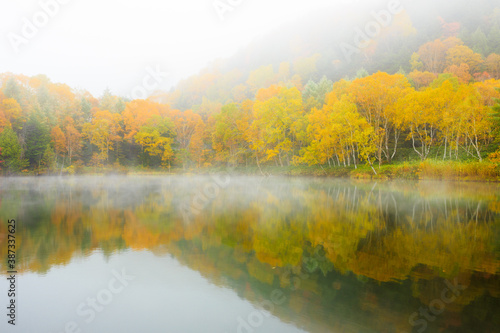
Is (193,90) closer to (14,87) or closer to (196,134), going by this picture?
(196,134)

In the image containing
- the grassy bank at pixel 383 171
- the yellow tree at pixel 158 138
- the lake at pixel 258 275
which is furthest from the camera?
the yellow tree at pixel 158 138

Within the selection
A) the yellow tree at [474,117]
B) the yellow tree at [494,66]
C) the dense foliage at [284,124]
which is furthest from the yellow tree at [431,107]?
the yellow tree at [494,66]

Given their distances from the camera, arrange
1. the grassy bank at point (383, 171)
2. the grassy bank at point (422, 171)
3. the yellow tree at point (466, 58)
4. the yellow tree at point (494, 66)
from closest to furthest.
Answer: the grassy bank at point (422, 171) → the grassy bank at point (383, 171) → the yellow tree at point (494, 66) → the yellow tree at point (466, 58)

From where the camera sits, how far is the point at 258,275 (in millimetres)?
6480

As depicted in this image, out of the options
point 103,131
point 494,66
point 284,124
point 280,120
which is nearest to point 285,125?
point 284,124

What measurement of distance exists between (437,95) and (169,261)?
37137 mm

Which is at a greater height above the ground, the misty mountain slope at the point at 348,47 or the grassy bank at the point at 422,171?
the misty mountain slope at the point at 348,47

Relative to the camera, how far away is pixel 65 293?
567 centimetres

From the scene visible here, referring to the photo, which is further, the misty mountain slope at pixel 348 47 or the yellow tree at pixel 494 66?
the misty mountain slope at pixel 348 47

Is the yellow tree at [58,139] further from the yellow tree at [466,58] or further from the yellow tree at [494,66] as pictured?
the yellow tree at [494,66]

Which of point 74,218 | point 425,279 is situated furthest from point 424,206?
point 74,218

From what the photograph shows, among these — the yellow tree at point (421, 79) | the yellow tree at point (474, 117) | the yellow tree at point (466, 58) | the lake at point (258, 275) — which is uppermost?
the yellow tree at point (466, 58)

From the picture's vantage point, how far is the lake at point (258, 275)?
15.2 feet

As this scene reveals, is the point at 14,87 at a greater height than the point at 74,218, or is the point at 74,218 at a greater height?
the point at 14,87
